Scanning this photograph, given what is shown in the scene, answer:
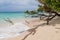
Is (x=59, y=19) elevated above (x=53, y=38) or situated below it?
below

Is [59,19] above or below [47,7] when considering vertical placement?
below

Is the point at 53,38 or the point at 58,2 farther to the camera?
the point at 58,2

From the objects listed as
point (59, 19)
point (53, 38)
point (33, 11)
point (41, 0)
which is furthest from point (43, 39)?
point (59, 19)

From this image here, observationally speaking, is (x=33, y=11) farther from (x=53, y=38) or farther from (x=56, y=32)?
(x=53, y=38)

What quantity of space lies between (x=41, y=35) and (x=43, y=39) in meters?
0.51

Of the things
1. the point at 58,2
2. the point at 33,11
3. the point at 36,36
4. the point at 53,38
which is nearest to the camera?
the point at 53,38

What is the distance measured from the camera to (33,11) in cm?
988

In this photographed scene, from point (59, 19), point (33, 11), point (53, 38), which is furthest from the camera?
point (59, 19)

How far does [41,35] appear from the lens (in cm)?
734

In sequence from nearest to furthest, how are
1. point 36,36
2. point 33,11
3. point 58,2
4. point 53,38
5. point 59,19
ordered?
point 53,38 → point 36,36 → point 58,2 → point 33,11 → point 59,19

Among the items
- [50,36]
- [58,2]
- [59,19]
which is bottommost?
[59,19]

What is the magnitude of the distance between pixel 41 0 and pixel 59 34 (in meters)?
1.31

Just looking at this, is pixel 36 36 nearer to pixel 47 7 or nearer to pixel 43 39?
pixel 43 39

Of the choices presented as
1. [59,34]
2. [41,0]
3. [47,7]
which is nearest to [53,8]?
[47,7]
